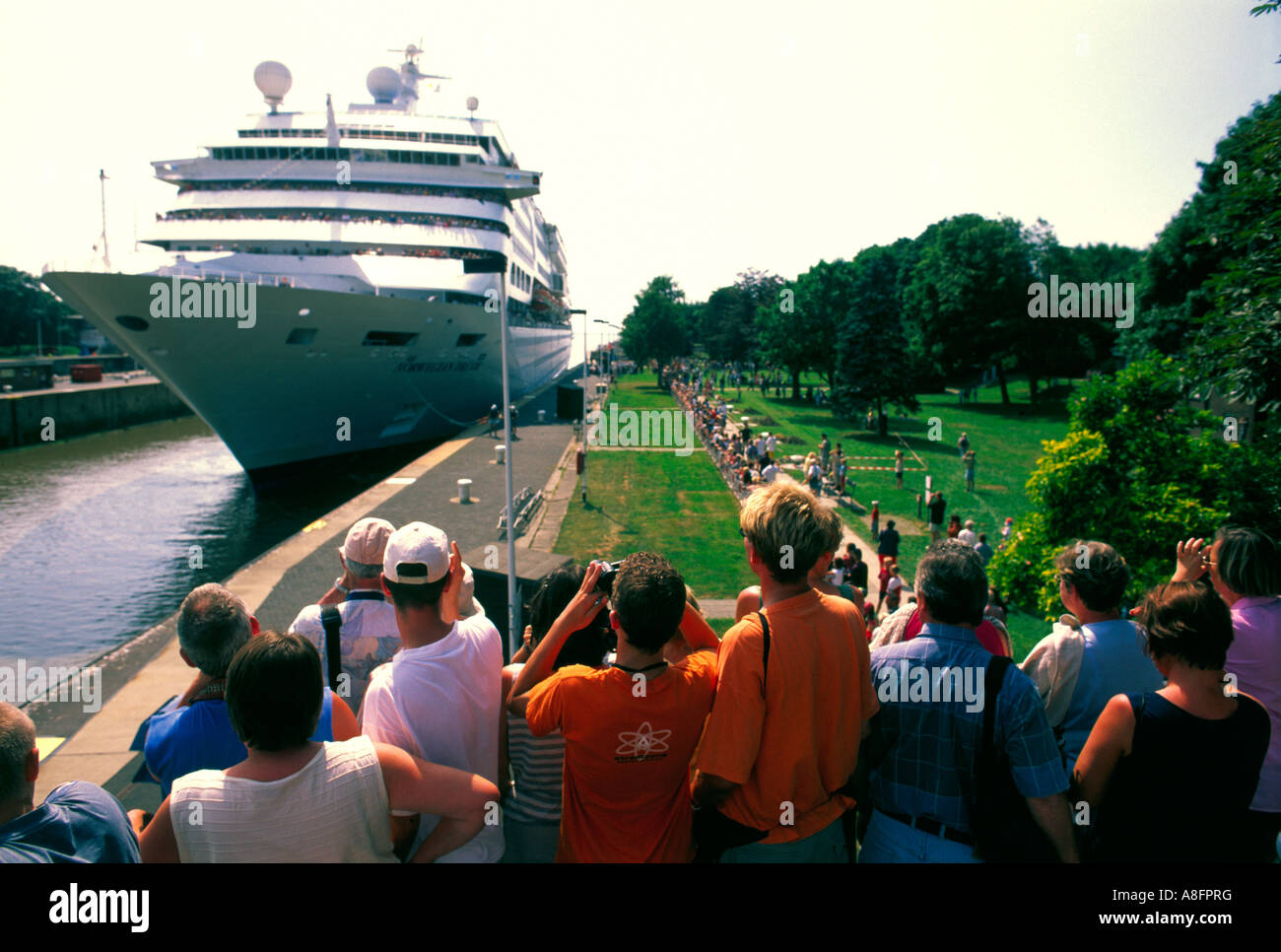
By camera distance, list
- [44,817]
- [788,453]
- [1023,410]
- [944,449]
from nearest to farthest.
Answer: [44,817] < [788,453] < [944,449] < [1023,410]

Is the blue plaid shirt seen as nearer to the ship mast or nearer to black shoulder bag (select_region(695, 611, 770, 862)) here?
black shoulder bag (select_region(695, 611, 770, 862))

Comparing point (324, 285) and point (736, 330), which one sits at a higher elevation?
point (736, 330)

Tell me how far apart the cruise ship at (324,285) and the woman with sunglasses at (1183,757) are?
1917 cm


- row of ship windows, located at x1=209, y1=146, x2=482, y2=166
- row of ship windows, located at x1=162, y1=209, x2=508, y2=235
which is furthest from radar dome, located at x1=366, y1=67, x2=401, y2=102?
row of ship windows, located at x1=162, y1=209, x2=508, y2=235

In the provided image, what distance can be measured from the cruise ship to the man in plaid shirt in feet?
62.1

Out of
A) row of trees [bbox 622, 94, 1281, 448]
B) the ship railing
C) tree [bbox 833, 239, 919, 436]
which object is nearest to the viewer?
the ship railing

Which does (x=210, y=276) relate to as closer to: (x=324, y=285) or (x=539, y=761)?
(x=324, y=285)

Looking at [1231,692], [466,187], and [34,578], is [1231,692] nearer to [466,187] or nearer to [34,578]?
[34,578]

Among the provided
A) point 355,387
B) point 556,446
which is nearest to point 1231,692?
point 355,387

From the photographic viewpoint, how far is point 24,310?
6419cm

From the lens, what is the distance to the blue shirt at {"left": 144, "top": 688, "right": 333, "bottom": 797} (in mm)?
2352

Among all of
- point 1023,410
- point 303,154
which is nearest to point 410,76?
point 303,154

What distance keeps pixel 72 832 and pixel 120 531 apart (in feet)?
73.4

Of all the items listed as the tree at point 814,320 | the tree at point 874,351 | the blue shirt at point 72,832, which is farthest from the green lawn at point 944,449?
the blue shirt at point 72,832
